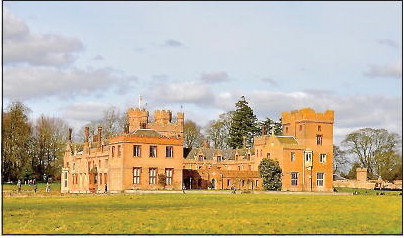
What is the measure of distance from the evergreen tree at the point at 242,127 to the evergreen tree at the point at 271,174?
88.2 feet

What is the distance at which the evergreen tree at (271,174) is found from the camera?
68.9 meters

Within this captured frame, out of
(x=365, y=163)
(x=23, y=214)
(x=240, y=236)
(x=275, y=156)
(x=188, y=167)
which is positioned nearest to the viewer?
(x=240, y=236)

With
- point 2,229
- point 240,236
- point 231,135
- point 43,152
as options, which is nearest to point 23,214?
point 2,229

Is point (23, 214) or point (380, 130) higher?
point (380, 130)

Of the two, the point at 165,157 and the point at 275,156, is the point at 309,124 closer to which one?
the point at 275,156

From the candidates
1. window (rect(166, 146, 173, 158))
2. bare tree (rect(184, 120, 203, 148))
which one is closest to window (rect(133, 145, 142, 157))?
window (rect(166, 146, 173, 158))

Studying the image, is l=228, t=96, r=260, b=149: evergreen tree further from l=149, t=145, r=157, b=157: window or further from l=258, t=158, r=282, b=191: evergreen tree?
l=149, t=145, r=157, b=157: window

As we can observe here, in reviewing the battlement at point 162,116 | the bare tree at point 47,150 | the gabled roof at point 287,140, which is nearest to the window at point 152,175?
the gabled roof at point 287,140

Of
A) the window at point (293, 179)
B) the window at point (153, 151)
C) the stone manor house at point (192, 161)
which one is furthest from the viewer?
the window at point (293, 179)

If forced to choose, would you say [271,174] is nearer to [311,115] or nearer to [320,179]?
[320,179]

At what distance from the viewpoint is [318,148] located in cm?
7125

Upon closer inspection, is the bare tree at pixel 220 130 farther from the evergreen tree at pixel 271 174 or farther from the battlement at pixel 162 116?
the evergreen tree at pixel 271 174

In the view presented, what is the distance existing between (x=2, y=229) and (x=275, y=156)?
48.9 meters

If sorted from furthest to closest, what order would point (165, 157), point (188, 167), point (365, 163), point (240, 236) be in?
1. point (365, 163)
2. point (188, 167)
3. point (165, 157)
4. point (240, 236)
